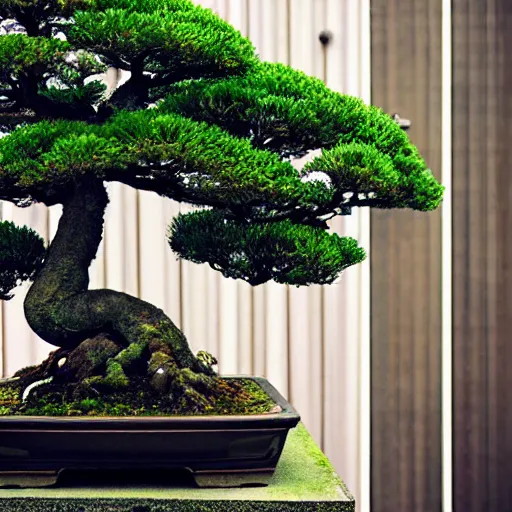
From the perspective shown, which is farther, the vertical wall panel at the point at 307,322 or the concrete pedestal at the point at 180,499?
the vertical wall panel at the point at 307,322

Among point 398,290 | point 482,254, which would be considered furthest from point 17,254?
point 482,254

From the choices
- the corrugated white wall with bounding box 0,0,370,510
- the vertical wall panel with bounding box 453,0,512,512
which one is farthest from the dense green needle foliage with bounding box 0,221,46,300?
the vertical wall panel with bounding box 453,0,512,512

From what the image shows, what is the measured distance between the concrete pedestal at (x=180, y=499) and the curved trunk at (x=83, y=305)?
0.21 m

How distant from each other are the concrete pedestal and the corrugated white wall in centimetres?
82

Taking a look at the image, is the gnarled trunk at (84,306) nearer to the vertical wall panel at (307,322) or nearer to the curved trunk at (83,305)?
the curved trunk at (83,305)

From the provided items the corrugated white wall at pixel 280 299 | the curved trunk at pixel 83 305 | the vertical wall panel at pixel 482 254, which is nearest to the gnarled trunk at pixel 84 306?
the curved trunk at pixel 83 305

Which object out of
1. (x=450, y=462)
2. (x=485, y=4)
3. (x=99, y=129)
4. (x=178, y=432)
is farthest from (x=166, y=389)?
(x=485, y=4)

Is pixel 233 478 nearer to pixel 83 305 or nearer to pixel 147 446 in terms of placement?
pixel 147 446

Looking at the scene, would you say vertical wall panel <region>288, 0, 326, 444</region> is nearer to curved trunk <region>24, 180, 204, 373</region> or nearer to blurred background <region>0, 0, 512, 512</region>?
blurred background <region>0, 0, 512, 512</region>

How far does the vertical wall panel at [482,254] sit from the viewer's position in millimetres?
1807

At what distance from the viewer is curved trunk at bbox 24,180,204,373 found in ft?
3.53

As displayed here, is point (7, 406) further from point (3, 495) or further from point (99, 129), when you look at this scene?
point (99, 129)

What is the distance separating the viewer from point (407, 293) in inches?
70.8

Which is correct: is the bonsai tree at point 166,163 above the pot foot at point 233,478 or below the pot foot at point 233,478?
above
